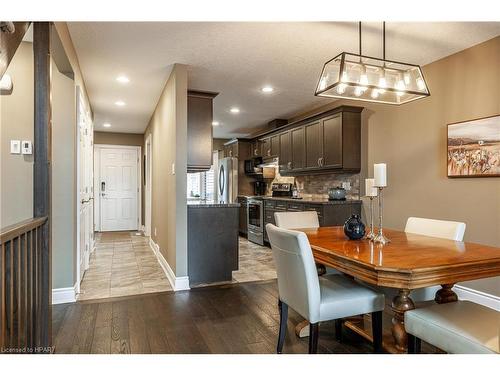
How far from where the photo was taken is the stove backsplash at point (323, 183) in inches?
190

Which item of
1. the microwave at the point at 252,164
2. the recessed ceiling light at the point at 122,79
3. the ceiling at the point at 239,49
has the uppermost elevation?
the recessed ceiling light at the point at 122,79

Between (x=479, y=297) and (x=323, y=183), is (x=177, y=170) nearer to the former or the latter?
(x=323, y=183)

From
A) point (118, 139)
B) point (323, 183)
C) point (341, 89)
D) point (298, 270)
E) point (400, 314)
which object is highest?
point (118, 139)

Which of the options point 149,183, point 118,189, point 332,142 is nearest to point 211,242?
point 332,142

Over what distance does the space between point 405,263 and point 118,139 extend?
25.0 feet

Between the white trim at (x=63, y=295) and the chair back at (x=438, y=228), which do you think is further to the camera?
the white trim at (x=63, y=295)

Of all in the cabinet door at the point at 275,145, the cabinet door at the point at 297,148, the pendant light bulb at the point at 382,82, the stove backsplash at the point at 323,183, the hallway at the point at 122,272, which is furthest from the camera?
the cabinet door at the point at 275,145

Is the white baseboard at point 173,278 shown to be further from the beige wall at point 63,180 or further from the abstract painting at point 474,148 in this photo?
the abstract painting at point 474,148

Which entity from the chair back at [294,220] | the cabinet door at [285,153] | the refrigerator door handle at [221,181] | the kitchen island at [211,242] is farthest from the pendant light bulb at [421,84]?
the refrigerator door handle at [221,181]

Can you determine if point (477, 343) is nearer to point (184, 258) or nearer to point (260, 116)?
point (184, 258)

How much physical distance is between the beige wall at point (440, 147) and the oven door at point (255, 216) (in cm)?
240

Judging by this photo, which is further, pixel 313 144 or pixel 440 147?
pixel 313 144

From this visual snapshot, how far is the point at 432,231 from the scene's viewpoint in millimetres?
2572
